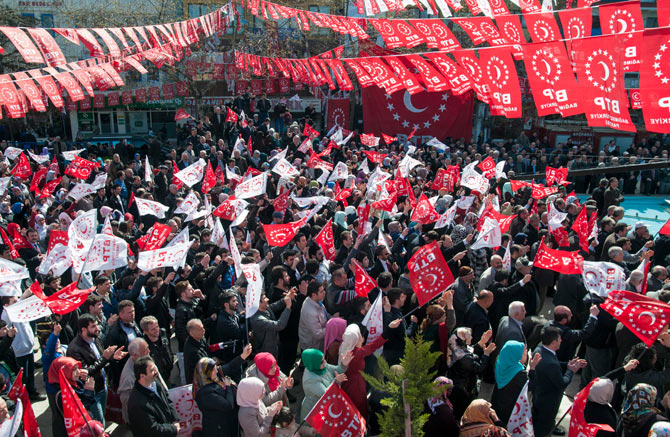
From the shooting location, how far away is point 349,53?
87.3 ft

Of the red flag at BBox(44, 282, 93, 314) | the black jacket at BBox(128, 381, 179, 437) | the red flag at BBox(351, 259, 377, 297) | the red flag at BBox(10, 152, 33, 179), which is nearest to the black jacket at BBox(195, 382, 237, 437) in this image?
the black jacket at BBox(128, 381, 179, 437)

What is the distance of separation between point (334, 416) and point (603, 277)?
3.80 meters

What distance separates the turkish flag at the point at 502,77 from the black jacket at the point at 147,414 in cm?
620

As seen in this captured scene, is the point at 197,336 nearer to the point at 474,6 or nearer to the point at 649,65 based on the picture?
the point at 649,65

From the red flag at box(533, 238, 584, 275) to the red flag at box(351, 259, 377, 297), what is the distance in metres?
2.16

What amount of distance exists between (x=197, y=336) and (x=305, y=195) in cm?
709

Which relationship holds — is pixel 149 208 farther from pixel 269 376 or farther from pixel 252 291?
pixel 269 376

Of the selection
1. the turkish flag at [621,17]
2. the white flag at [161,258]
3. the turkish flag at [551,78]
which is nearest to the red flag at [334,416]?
the white flag at [161,258]

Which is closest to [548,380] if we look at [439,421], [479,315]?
[479,315]

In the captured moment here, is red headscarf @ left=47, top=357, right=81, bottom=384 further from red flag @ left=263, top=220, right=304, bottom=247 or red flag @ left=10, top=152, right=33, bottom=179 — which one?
red flag @ left=10, top=152, right=33, bottom=179

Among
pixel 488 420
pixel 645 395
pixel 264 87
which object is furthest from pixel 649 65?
pixel 264 87

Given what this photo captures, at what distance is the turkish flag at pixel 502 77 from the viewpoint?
332 inches

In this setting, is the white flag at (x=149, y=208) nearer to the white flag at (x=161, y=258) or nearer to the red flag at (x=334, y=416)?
the white flag at (x=161, y=258)

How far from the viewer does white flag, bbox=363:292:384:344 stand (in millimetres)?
5898
